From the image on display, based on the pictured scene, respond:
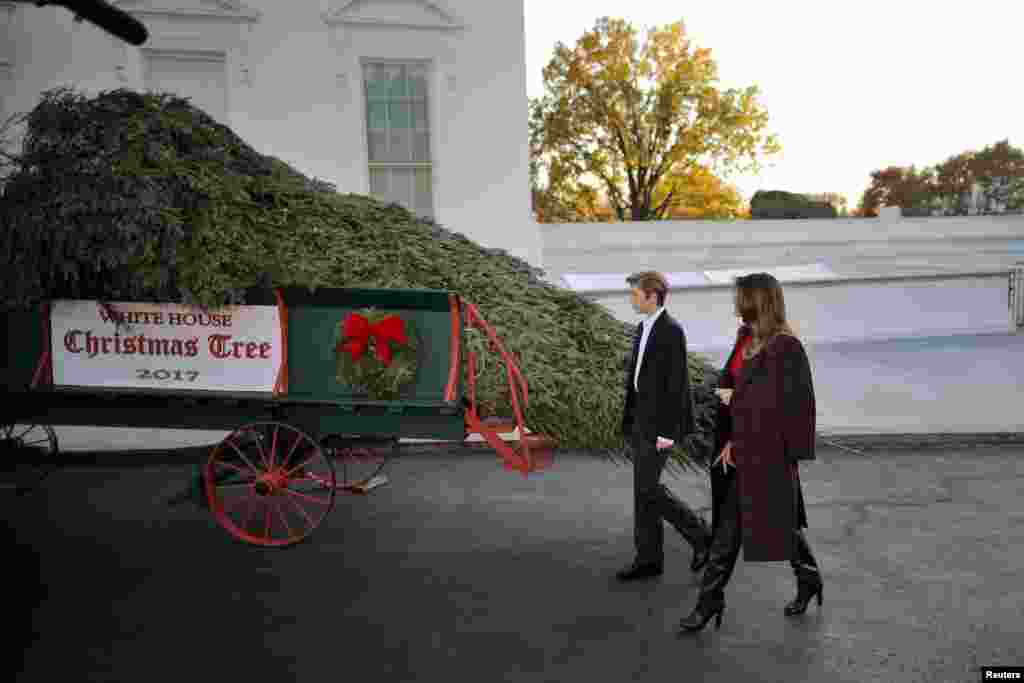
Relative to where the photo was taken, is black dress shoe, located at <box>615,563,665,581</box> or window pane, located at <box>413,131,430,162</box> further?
window pane, located at <box>413,131,430,162</box>

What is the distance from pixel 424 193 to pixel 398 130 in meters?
0.91

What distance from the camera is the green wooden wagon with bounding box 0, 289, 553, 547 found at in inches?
202

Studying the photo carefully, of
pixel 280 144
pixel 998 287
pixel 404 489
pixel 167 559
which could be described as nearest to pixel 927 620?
pixel 404 489

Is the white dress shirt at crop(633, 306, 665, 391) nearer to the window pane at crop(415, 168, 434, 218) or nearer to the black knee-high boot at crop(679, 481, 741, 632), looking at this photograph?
the black knee-high boot at crop(679, 481, 741, 632)

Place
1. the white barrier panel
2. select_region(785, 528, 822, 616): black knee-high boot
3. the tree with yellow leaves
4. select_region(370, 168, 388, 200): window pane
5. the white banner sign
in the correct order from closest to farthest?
select_region(785, 528, 822, 616): black knee-high boot
the white banner sign
select_region(370, 168, 388, 200): window pane
the white barrier panel
the tree with yellow leaves

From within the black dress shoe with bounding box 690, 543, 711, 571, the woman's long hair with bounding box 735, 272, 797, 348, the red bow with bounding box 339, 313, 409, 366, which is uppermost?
the woman's long hair with bounding box 735, 272, 797, 348

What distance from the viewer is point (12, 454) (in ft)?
20.5

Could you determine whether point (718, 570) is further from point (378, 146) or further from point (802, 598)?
point (378, 146)

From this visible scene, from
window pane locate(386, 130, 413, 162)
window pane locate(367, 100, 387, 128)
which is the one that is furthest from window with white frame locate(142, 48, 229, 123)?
window pane locate(386, 130, 413, 162)

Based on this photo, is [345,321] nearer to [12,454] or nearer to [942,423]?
[12,454]

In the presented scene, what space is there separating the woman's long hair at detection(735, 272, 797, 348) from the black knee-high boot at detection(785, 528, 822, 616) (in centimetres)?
119

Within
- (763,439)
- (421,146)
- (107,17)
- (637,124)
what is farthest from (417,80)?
(637,124)

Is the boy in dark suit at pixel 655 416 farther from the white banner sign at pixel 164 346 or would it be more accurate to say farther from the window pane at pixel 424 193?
the window pane at pixel 424 193

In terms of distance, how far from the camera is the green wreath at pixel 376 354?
5.04 meters
